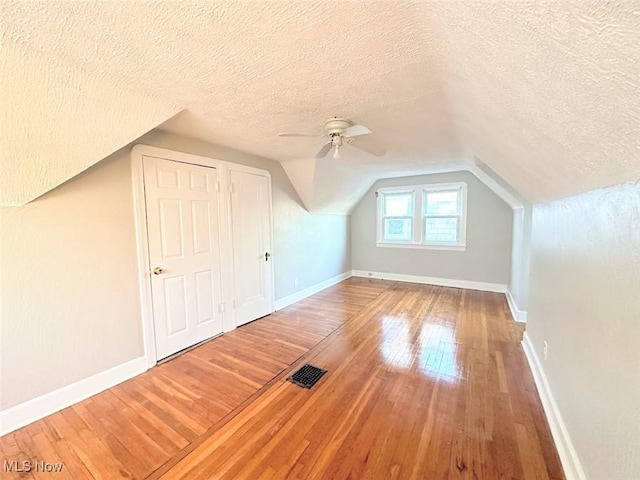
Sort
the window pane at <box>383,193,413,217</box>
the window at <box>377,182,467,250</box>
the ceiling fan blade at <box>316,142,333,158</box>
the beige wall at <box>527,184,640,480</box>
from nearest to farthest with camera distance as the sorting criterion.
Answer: the beige wall at <box>527,184,640,480</box>, the ceiling fan blade at <box>316,142,333,158</box>, the window at <box>377,182,467,250</box>, the window pane at <box>383,193,413,217</box>

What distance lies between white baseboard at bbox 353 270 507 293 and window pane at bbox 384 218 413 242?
2.61 ft

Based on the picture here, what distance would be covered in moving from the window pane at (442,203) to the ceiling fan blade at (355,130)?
3.53 metres

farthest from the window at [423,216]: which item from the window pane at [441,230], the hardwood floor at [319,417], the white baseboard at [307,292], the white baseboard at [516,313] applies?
the hardwood floor at [319,417]

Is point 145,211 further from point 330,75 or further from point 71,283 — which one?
point 330,75

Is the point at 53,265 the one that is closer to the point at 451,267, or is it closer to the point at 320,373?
the point at 320,373

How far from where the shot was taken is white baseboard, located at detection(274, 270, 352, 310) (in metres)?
4.11

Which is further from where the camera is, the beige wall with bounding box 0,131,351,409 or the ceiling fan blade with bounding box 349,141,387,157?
the ceiling fan blade with bounding box 349,141,387,157

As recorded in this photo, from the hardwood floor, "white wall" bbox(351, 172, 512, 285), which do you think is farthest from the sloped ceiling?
"white wall" bbox(351, 172, 512, 285)

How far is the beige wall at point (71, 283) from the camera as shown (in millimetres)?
1763

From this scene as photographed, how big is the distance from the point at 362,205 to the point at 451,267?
2272mm

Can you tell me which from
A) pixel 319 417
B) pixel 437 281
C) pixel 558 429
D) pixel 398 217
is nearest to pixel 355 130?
pixel 319 417

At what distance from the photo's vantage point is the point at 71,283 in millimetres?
2002

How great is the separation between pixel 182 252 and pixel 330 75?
7.26 ft

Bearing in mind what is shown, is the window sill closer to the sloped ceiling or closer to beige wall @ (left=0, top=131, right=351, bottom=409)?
the sloped ceiling
